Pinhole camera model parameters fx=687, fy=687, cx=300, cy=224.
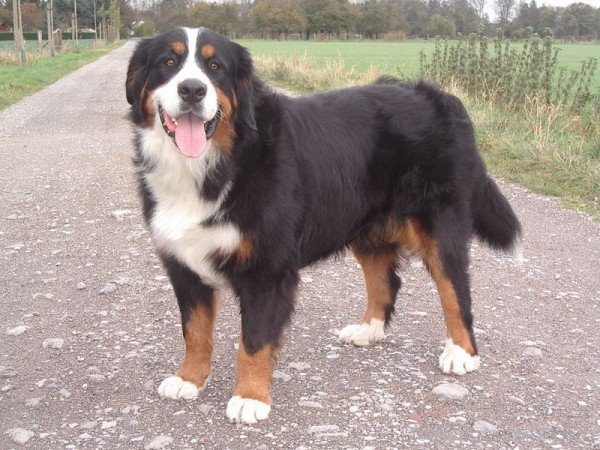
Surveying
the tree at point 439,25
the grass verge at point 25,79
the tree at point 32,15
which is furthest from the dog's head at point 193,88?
the tree at point 439,25

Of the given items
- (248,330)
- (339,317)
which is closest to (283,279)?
(248,330)

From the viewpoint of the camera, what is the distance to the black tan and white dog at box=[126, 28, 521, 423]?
11.1ft

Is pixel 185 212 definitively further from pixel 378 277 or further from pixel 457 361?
Answer: pixel 457 361

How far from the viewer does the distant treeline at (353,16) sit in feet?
227

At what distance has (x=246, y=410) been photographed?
11.0ft

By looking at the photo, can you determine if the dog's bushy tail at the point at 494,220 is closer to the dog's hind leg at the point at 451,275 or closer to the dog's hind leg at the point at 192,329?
the dog's hind leg at the point at 451,275

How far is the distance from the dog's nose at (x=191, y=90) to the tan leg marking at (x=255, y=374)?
1230mm

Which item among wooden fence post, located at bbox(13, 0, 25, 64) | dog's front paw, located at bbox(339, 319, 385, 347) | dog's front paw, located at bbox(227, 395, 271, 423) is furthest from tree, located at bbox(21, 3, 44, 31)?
dog's front paw, located at bbox(227, 395, 271, 423)

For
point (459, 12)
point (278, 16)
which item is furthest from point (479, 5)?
point (278, 16)

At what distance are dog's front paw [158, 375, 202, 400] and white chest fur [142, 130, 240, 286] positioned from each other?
0.57m

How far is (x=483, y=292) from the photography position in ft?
17.2

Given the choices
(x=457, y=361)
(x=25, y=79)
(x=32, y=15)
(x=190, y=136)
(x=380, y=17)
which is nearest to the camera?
(x=190, y=136)

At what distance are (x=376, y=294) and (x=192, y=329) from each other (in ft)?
4.32

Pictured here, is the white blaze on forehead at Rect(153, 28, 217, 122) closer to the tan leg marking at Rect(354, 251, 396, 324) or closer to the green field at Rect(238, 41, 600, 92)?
the tan leg marking at Rect(354, 251, 396, 324)
